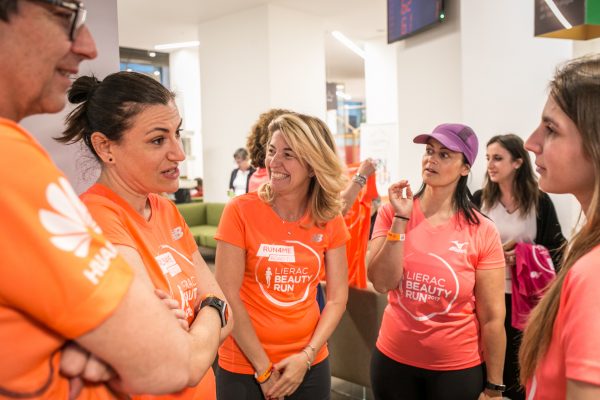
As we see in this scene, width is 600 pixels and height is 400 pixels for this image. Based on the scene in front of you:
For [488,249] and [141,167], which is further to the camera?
[488,249]

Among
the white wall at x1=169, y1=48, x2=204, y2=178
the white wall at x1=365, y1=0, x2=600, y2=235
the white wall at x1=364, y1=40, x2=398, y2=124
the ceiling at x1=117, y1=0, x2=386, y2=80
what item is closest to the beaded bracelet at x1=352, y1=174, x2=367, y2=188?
the white wall at x1=365, y1=0, x2=600, y2=235

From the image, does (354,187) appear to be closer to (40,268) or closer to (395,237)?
(395,237)

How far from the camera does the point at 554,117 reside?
3.37 feet

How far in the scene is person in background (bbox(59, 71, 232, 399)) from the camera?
1.20 metres

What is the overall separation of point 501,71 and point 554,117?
2937 millimetres

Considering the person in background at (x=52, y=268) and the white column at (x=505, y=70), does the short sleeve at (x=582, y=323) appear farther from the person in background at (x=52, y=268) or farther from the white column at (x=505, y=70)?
the white column at (x=505, y=70)

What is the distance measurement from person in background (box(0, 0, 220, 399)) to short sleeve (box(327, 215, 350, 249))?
131cm

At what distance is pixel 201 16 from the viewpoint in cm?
816

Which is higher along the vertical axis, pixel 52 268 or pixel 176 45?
pixel 176 45

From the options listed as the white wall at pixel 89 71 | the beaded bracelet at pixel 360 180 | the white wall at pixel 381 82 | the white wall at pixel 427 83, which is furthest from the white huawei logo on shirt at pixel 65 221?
the white wall at pixel 381 82

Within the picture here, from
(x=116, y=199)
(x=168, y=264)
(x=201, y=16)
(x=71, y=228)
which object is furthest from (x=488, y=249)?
(x=201, y=16)

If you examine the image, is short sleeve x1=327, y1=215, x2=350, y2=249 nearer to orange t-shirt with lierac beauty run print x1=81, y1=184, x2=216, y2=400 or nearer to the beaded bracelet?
orange t-shirt with lierac beauty run print x1=81, y1=184, x2=216, y2=400

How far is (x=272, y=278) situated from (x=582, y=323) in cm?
124

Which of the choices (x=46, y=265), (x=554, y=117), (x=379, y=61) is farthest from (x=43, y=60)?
(x=379, y=61)
